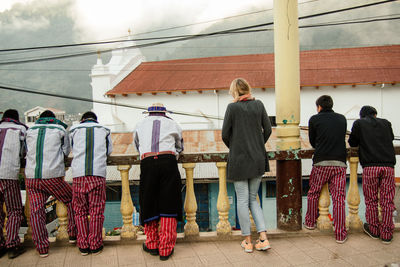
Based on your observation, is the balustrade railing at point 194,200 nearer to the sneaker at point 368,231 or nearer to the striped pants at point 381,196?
the sneaker at point 368,231

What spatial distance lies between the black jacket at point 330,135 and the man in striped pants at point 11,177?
3344mm

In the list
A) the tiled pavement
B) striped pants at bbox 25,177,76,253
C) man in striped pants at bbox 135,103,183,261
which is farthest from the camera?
striped pants at bbox 25,177,76,253

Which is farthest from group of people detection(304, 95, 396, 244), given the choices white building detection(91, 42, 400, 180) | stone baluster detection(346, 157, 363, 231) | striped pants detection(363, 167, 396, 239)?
white building detection(91, 42, 400, 180)

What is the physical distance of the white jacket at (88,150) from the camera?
10.7ft

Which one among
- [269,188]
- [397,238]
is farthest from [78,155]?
[269,188]

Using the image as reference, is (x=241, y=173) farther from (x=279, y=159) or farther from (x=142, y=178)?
(x=142, y=178)

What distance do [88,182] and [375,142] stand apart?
3208mm

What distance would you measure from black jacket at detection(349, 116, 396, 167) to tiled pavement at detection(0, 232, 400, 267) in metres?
0.91

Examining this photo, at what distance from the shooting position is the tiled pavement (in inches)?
122

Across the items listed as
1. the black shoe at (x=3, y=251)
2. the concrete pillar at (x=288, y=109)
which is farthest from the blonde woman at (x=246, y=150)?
the black shoe at (x=3, y=251)

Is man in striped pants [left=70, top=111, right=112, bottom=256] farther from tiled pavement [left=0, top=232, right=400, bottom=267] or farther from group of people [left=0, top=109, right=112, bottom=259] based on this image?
tiled pavement [left=0, top=232, right=400, bottom=267]

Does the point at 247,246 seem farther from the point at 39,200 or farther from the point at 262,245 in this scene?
the point at 39,200

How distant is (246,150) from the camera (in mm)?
3238

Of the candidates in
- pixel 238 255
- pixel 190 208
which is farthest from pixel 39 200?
pixel 238 255
